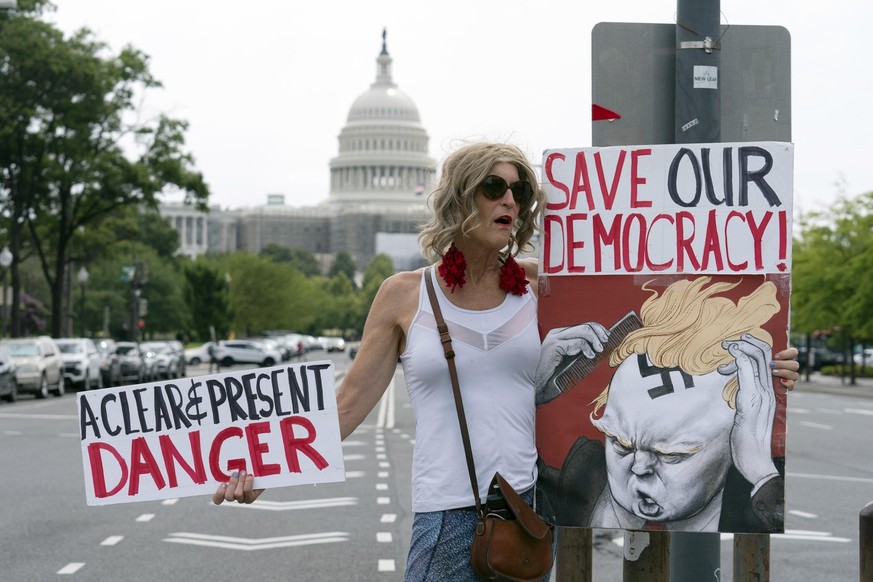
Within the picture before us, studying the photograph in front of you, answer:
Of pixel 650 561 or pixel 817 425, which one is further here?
pixel 817 425

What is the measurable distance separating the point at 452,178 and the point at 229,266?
100m

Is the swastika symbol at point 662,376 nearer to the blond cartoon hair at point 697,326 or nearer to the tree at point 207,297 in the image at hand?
the blond cartoon hair at point 697,326

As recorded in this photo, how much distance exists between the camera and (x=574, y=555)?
5.34 m

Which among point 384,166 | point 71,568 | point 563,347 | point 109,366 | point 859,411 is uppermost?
point 384,166

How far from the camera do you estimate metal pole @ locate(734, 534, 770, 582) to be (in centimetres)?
500

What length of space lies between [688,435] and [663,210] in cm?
65

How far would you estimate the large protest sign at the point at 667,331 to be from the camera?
161 inches

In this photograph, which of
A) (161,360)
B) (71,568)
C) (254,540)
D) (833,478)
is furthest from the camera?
(161,360)

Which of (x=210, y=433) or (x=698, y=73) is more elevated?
(x=698, y=73)

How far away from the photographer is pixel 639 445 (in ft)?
13.5

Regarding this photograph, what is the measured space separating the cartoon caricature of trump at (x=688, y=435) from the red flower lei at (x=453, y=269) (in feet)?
1.85

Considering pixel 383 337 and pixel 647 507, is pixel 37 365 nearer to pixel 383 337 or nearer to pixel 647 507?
pixel 383 337

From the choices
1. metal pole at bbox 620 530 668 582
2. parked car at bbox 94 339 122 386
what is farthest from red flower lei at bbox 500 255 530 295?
parked car at bbox 94 339 122 386

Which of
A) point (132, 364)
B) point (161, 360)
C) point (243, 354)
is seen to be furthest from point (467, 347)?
point (243, 354)
